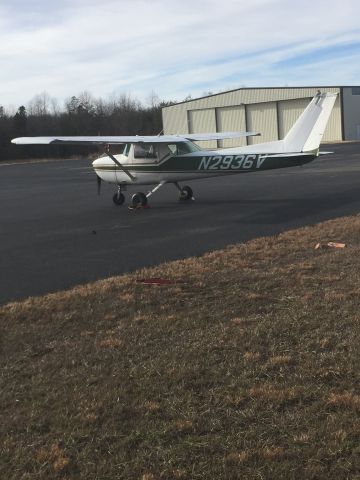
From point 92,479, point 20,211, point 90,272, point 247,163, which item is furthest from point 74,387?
point 20,211

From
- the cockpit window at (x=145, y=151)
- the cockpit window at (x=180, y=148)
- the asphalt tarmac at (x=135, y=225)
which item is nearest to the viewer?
the asphalt tarmac at (x=135, y=225)

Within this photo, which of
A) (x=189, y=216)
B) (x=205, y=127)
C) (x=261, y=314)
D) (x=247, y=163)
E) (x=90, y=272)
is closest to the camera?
(x=261, y=314)

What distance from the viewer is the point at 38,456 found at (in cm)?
326

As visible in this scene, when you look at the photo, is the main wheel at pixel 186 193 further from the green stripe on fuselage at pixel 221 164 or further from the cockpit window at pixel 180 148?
the cockpit window at pixel 180 148

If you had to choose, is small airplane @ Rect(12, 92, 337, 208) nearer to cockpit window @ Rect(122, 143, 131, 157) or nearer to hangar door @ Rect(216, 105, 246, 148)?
cockpit window @ Rect(122, 143, 131, 157)

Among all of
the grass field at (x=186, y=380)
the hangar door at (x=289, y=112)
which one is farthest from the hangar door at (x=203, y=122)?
the grass field at (x=186, y=380)

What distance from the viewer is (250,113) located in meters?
76.8

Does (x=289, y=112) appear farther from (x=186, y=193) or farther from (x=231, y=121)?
(x=186, y=193)

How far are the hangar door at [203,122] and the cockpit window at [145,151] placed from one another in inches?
2498

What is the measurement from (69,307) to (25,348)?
1225mm

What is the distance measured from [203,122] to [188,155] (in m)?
66.4

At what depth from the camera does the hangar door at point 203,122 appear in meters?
80.1

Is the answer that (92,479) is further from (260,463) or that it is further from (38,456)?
(260,463)

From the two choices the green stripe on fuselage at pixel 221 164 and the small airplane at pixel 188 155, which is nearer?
the small airplane at pixel 188 155
